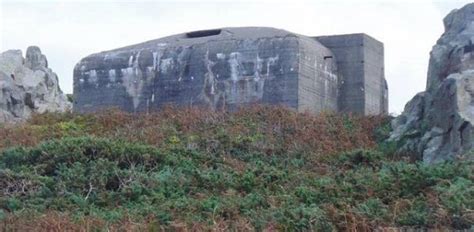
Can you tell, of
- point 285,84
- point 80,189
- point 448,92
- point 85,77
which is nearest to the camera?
point 80,189

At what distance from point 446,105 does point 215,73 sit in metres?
6.26

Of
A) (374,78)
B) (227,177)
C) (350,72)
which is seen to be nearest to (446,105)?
(227,177)

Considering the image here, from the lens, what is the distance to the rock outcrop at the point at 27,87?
79.7 feet

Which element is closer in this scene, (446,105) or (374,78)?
(446,105)

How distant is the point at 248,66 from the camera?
2042 cm

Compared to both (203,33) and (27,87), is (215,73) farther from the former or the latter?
(27,87)

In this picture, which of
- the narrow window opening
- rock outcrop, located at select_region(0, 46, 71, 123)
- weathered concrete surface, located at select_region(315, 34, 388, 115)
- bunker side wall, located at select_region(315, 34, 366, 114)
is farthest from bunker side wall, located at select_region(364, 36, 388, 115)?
rock outcrop, located at select_region(0, 46, 71, 123)

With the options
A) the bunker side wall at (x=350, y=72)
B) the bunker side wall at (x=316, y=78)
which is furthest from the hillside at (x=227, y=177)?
the bunker side wall at (x=350, y=72)

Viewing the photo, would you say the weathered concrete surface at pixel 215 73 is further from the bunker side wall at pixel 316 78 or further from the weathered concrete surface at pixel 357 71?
the weathered concrete surface at pixel 357 71

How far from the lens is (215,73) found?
811 inches

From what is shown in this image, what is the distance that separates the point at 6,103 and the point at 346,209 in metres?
15.3

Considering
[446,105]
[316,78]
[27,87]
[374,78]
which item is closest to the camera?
[446,105]

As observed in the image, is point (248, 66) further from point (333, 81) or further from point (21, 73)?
point (21, 73)

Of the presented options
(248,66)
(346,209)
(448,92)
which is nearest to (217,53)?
(248,66)
